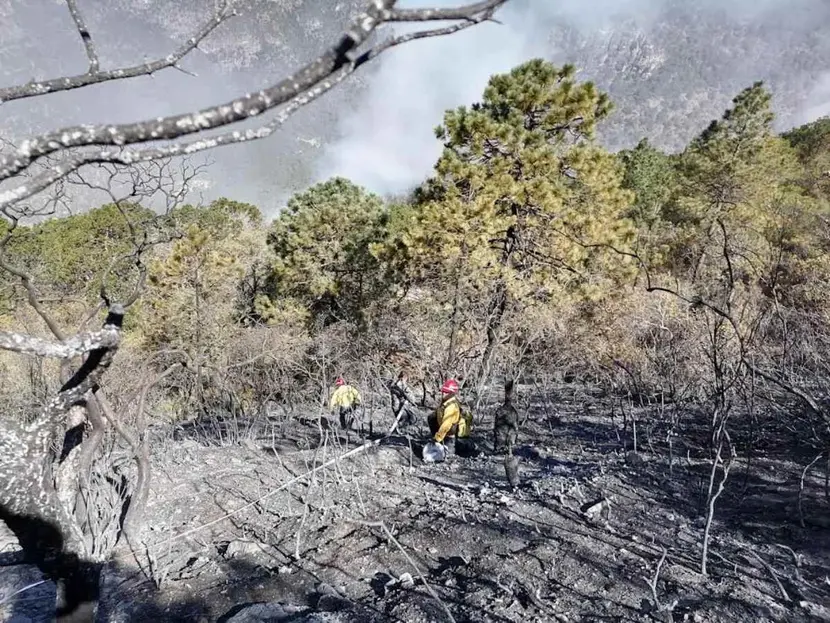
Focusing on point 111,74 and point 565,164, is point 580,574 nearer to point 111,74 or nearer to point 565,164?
point 111,74

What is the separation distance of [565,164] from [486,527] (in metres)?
9.28

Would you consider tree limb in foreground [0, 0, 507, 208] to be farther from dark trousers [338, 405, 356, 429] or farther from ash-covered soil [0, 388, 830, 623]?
dark trousers [338, 405, 356, 429]

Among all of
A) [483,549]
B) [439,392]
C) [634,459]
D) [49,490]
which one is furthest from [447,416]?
[49,490]

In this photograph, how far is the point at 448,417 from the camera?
663 centimetres

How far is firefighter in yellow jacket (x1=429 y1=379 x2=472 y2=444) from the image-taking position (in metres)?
6.55

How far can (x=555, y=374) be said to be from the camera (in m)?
13.9

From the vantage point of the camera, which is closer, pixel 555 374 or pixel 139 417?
pixel 139 417

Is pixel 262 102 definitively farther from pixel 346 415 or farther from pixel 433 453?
pixel 346 415

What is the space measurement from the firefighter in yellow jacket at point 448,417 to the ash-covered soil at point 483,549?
435mm

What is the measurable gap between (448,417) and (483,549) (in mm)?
2710

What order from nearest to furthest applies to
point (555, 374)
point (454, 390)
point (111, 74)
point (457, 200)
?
1. point (111, 74)
2. point (454, 390)
3. point (457, 200)
4. point (555, 374)

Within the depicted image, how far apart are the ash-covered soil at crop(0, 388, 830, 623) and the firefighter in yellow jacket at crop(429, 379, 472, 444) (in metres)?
0.43

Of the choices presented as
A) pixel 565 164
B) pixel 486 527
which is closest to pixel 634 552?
pixel 486 527

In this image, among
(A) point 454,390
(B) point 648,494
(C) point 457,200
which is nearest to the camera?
(B) point 648,494
